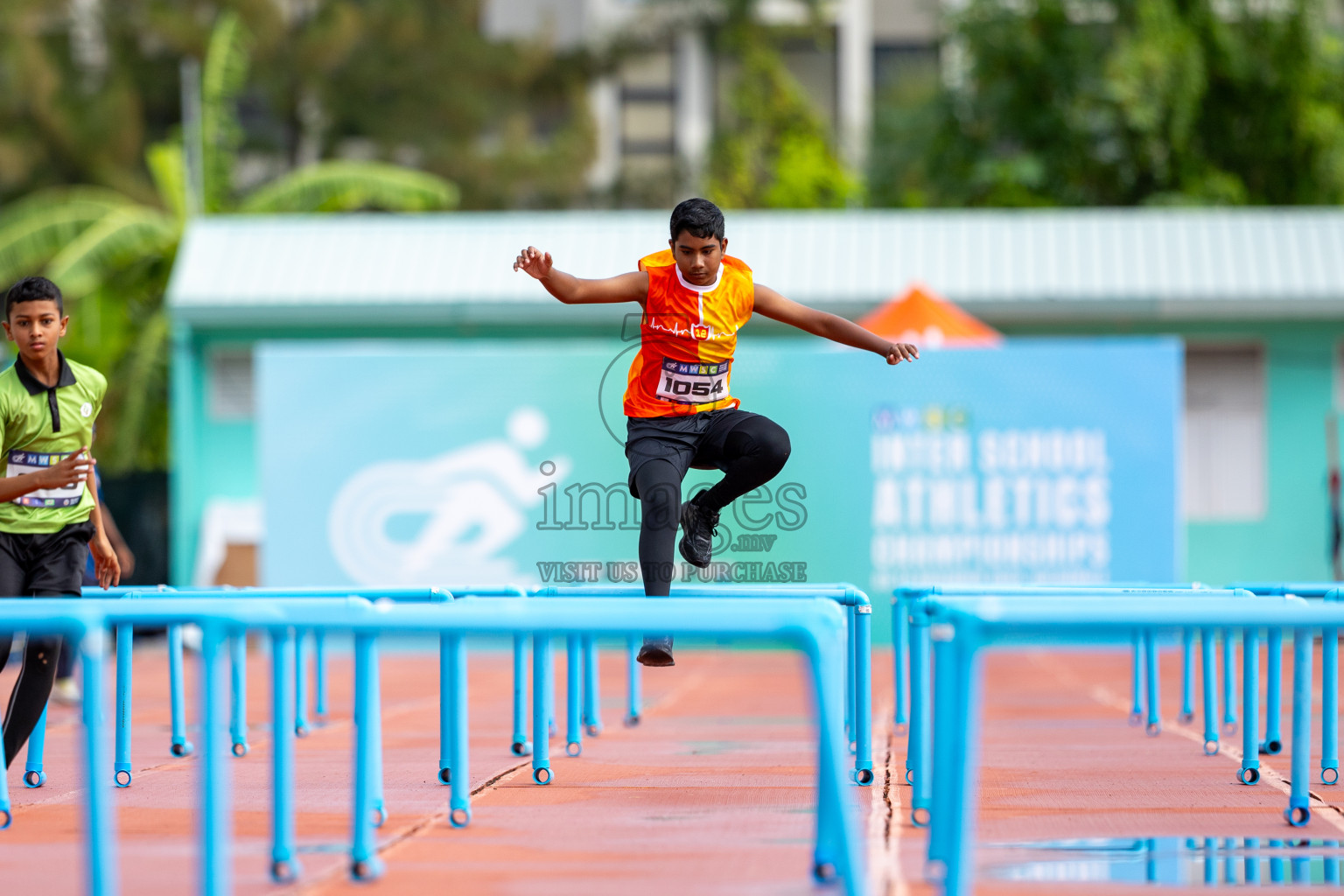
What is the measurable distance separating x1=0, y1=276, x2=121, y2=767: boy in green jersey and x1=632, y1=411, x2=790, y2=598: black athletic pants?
203 centimetres

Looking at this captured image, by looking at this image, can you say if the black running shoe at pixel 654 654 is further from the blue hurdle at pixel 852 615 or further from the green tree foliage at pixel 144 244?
the green tree foliage at pixel 144 244

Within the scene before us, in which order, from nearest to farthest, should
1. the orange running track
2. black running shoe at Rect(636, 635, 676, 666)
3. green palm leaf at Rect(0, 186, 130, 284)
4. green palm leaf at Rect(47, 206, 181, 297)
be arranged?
the orange running track
black running shoe at Rect(636, 635, 676, 666)
green palm leaf at Rect(47, 206, 181, 297)
green palm leaf at Rect(0, 186, 130, 284)

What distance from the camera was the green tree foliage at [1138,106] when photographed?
79.5ft

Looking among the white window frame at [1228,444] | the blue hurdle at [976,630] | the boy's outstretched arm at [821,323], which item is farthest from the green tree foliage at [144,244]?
the blue hurdle at [976,630]

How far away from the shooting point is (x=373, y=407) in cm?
1416

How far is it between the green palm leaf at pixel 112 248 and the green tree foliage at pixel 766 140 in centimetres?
1436

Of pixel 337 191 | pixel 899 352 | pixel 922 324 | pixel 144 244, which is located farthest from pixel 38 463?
pixel 337 191

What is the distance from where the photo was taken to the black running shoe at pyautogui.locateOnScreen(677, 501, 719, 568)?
6.62 metres

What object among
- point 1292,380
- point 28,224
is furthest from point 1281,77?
point 28,224

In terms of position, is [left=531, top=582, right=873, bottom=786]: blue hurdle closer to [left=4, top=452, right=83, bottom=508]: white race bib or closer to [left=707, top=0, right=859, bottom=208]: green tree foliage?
[left=4, top=452, right=83, bottom=508]: white race bib

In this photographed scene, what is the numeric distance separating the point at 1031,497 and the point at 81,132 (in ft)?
78.0

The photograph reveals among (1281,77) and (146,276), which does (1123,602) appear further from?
(1281,77)

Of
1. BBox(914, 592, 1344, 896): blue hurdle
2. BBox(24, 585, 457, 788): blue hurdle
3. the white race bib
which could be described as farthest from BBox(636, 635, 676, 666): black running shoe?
the white race bib

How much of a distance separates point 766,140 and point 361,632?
32240 millimetres
